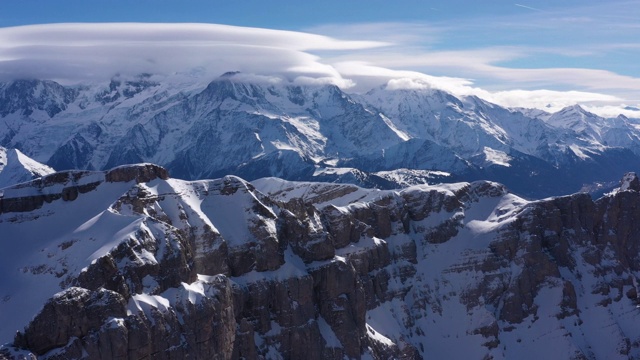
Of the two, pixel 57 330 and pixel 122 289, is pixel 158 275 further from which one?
pixel 57 330

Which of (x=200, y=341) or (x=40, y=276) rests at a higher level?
(x=40, y=276)

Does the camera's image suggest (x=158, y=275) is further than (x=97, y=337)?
Yes

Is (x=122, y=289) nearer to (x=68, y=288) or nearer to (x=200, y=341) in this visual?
(x=68, y=288)

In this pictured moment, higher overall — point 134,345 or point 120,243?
point 120,243

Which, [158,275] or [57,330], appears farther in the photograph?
[158,275]

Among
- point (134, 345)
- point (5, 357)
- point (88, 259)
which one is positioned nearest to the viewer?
point (5, 357)

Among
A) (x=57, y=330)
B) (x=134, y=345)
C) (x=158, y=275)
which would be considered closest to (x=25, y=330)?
(x=57, y=330)

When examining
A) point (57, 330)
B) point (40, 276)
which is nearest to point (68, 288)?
point (57, 330)

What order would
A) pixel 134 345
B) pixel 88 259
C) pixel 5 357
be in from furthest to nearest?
1. pixel 88 259
2. pixel 134 345
3. pixel 5 357

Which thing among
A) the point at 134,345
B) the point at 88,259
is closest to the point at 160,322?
the point at 134,345
